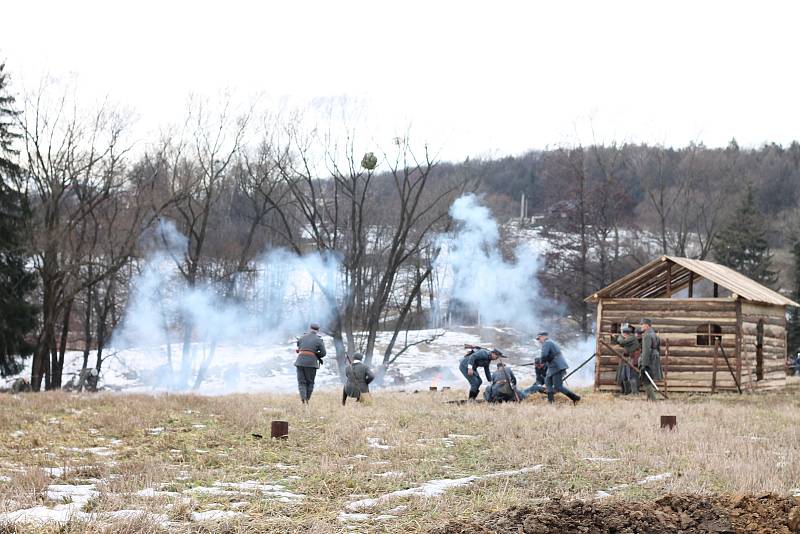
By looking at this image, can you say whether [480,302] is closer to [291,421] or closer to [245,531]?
[291,421]

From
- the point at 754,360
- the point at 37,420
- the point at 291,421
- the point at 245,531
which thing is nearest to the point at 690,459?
Result: the point at 245,531

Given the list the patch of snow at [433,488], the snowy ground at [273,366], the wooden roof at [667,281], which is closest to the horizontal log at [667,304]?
the wooden roof at [667,281]

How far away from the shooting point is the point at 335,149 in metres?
36.2

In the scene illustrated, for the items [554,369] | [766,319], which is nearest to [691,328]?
[766,319]

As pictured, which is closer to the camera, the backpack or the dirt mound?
the dirt mound

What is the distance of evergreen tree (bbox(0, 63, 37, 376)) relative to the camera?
91.6 feet

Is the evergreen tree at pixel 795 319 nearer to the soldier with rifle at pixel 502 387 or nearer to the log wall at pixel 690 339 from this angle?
the log wall at pixel 690 339

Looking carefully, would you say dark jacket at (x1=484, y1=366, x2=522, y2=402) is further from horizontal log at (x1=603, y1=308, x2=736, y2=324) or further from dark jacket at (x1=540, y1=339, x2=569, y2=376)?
horizontal log at (x1=603, y1=308, x2=736, y2=324)

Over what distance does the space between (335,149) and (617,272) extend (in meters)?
16.9

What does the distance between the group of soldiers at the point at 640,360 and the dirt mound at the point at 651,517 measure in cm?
1409

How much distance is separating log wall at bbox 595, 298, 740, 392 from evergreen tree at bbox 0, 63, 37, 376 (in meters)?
18.1

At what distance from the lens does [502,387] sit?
19344 mm

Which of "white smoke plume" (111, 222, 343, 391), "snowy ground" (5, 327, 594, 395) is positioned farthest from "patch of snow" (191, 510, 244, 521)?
"snowy ground" (5, 327, 594, 395)

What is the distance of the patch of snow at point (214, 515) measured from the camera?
6621 millimetres
